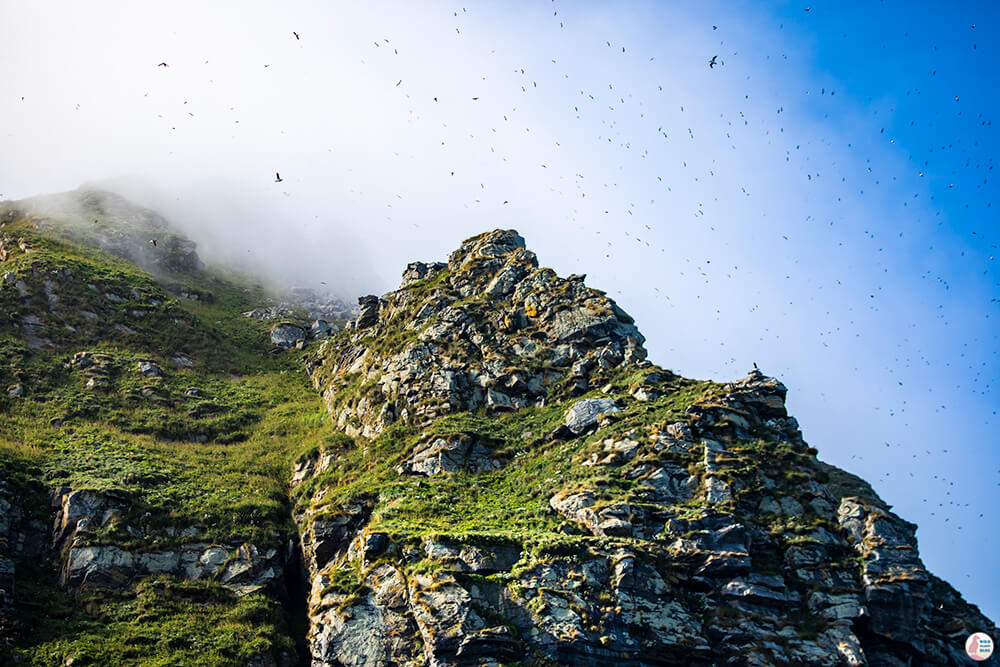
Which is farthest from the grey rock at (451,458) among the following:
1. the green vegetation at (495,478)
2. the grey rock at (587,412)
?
the grey rock at (587,412)

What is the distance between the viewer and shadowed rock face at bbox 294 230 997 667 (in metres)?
33.5

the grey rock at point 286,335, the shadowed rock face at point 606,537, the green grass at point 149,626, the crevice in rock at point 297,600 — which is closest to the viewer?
the shadowed rock face at point 606,537

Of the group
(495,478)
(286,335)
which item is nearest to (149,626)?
(495,478)

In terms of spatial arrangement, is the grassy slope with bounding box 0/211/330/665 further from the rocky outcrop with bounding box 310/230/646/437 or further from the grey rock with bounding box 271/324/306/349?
the rocky outcrop with bounding box 310/230/646/437

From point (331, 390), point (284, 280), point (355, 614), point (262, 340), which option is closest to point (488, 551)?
point (355, 614)

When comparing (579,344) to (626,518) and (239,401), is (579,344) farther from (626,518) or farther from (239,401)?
(239,401)

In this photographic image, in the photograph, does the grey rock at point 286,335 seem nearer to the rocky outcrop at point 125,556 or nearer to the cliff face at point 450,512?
the cliff face at point 450,512

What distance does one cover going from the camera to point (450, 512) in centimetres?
4356

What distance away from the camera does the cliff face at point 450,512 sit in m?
34.3

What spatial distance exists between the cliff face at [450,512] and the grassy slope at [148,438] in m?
0.23

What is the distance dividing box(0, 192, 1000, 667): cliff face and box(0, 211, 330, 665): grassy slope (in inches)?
9.0

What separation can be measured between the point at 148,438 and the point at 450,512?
2976 cm

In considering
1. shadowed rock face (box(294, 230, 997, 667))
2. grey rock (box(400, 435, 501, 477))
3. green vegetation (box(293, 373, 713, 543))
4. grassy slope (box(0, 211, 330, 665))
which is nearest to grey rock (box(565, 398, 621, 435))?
shadowed rock face (box(294, 230, 997, 667))

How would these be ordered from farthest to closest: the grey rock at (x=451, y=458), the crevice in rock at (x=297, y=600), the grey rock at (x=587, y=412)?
the grey rock at (x=587, y=412) → the grey rock at (x=451, y=458) → the crevice in rock at (x=297, y=600)
